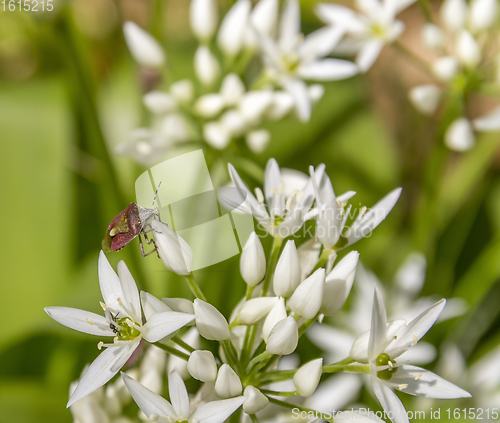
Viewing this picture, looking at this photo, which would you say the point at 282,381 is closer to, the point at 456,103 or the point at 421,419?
the point at 421,419

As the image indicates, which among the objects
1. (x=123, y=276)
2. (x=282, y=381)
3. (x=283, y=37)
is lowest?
(x=282, y=381)

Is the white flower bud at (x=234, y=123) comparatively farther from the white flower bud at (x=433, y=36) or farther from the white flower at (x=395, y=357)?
Result: the white flower at (x=395, y=357)

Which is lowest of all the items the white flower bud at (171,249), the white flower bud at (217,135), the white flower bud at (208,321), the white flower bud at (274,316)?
the white flower bud at (274,316)

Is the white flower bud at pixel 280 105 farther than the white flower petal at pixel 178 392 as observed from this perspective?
Yes

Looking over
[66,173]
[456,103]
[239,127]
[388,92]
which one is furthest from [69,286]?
[388,92]

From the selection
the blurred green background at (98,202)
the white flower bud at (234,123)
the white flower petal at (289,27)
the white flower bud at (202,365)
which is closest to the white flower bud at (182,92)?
the white flower bud at (234,123)

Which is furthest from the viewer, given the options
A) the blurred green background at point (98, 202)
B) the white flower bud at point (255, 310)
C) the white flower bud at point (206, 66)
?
the white flower bud at point (206, 66)

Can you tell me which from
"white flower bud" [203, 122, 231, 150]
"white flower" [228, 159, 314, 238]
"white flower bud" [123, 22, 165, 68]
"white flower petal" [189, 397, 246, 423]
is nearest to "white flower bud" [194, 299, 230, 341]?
"white flower petal" [189, 397, 246, 423]
